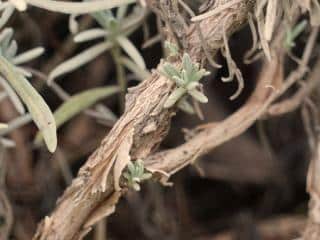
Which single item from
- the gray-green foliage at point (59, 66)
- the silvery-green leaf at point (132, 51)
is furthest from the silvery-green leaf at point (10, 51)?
the silvery-green leaf at point (132, 51)

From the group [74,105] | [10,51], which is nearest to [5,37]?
[10,51]

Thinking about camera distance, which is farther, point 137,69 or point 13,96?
point 137,69

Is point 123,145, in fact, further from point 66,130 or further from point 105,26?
point 66,130

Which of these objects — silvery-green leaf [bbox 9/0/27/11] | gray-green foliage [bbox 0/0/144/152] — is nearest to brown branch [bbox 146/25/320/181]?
gray-green foliage [bbox 0/0/144/152]

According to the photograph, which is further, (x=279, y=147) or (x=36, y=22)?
(x=279, y=147)

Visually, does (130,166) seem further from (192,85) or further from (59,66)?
(59,66)

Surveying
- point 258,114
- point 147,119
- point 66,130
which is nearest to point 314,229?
point 258,114
